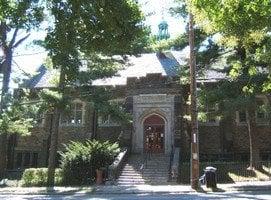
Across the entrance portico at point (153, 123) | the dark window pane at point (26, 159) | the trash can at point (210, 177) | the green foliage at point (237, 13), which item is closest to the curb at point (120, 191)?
the trash can at point (210, 177)

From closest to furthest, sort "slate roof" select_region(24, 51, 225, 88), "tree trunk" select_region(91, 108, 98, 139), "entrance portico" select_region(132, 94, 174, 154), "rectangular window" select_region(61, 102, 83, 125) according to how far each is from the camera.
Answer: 1. "entrance portico" select_region(132, 94, 174, 154)
2. "slate roof" select_region(24, 51, 225, 88)
3. "tree trunk" select_region(91, 108, 98, 139)
4. "rectangular window" select_region(61, 102, 83, 125)

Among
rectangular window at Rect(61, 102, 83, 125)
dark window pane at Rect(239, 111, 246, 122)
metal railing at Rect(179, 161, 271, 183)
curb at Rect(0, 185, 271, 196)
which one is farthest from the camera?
rectangular window at Rect(61, 102, 83, 125)

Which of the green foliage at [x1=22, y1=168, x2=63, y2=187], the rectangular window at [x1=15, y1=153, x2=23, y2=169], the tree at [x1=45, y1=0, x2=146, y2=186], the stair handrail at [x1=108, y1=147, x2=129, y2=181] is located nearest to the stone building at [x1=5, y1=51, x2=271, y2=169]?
the rectangular window at [x1=15, y1=153, x2=23, y2=169]

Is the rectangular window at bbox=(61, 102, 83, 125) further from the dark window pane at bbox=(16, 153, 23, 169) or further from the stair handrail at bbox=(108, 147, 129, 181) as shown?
the stair handrail at bbox=(108, 147, 129, 181)

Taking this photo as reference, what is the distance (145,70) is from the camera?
1464 inches

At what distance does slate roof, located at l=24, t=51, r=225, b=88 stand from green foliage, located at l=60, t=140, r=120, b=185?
776cm

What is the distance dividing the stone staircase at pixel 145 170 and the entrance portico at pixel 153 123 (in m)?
1.73

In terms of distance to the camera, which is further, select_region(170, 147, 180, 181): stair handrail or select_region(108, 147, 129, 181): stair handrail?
select_region(108, 147, 129, 181): stair handrail

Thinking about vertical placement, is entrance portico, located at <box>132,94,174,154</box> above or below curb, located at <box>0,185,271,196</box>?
above

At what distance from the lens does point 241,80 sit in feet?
89.1

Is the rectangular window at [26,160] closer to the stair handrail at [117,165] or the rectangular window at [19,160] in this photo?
the rectangular window at [19,160]

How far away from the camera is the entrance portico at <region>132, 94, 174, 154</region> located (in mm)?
33344

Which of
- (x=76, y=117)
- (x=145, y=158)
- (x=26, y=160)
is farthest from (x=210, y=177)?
(x=26, y=160)

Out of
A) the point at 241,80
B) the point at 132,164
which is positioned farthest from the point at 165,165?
the point at 241,80
